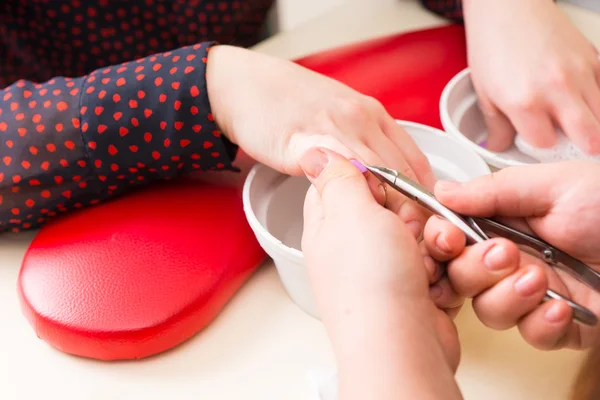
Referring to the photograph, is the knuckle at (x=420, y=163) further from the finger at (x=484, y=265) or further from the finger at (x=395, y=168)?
the finger at (x=484, y=265)

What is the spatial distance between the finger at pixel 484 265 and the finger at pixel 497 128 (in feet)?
0.78

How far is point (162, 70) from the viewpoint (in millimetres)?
495

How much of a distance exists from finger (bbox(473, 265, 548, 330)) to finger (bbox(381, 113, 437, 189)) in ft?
0.42

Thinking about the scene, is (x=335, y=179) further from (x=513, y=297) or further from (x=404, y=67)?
(x=404, y=67)

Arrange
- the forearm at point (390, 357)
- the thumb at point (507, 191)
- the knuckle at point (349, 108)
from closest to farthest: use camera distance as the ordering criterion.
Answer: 1. the forearm at point (390, 357)
2. the thumb at point (507, 191)
3. the knuckle at point (349, 108)

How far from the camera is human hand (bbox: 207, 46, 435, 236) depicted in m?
→ 0.45

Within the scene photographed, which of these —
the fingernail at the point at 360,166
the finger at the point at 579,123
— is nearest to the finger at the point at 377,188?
the fingernail at the point at 360,166

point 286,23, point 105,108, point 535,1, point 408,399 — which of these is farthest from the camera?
point 286,23

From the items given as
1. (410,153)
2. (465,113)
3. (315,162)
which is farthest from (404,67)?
(315,162)

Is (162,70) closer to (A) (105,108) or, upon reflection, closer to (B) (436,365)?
(A) (105,108)

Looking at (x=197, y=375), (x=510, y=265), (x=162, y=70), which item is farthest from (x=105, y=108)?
(x=510, y=265)

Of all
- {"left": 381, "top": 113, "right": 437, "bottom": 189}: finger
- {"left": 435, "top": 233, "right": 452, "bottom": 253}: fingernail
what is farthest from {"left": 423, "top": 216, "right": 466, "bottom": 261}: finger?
{"left": 381, "top": 113, "right": 437, "bottom": 189}: finger

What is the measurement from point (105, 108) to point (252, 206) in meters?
0.15

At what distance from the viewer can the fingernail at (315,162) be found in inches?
14.6
